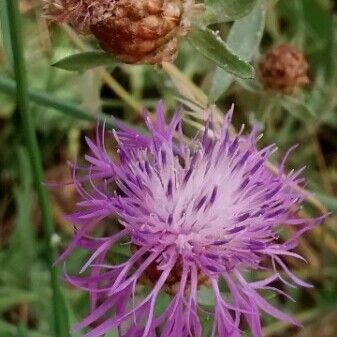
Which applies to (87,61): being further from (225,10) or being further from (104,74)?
(104,74)

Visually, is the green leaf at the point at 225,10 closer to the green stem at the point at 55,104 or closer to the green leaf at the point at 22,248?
the green stem at the point at 55,104

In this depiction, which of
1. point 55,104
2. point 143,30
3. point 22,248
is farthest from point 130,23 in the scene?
point 22,248

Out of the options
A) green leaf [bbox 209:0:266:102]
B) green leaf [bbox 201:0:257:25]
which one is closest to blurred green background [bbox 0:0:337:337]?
green leaf [bbox 209:0:266:102]

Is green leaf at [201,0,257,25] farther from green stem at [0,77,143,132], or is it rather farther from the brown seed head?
green stem at [0,77,143,132]

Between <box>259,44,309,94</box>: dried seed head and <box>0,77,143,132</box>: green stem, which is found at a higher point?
<box>259,44,309,94</box>: dried seed head

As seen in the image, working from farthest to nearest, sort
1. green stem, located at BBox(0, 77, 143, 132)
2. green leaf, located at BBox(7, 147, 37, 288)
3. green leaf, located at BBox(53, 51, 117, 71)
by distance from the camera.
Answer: green leaf, located at BBox(7, 147, 37, 288) → green stem, located at BBox(0, 77, 143, 132) → green leaf, located at BBox(53, 51, 117, 71)

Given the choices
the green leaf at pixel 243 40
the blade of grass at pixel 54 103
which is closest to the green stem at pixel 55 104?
the blade of grass at pixel 54 103

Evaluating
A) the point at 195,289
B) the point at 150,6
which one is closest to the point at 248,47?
the point at 150,6

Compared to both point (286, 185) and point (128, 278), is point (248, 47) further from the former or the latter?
point (128, 278)
